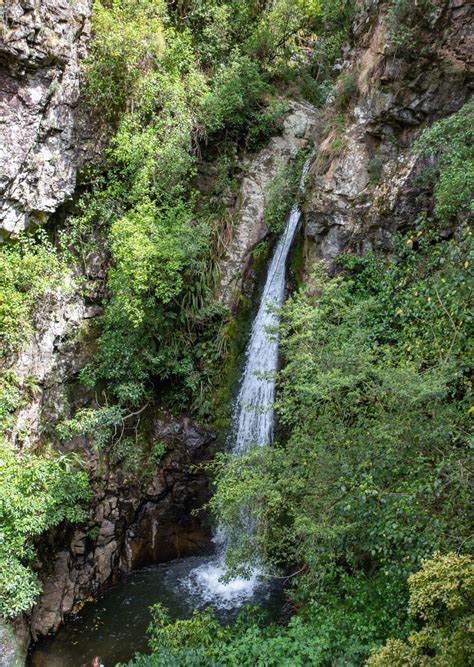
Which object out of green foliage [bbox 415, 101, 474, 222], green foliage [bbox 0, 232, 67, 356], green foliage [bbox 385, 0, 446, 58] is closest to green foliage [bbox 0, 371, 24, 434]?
green foliage [bbox 0, 232, 67, 356]

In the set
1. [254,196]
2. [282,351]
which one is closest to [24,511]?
[282,351]

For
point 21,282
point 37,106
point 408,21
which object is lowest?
point 21,282

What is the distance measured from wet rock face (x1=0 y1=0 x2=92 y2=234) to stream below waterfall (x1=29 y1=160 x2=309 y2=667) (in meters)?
5.34

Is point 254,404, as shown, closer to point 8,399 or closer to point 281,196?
point 8,399

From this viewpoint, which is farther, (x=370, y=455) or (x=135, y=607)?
(x=135, y=607)

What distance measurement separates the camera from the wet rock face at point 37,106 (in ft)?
31.8

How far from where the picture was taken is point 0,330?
969 centimetres

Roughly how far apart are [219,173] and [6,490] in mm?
10440

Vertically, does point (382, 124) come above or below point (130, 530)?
above

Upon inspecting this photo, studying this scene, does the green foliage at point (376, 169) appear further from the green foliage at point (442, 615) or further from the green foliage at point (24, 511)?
the green foliage at point (24, 511)

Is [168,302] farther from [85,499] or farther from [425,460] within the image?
[425,460]

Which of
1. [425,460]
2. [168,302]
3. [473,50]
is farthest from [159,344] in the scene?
[473,50]

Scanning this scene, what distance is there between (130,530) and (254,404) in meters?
3.87

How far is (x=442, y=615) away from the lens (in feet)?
15.0
